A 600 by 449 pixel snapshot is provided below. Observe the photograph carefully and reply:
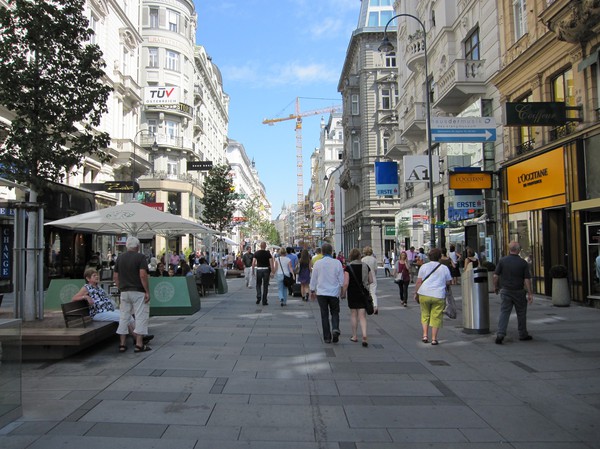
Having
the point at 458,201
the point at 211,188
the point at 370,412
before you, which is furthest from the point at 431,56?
the point at 370,412

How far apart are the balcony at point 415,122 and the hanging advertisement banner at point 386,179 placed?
204cm

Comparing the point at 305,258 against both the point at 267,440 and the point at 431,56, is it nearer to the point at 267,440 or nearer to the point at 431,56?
the point at 267,440

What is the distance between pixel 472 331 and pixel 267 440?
21.7 ft

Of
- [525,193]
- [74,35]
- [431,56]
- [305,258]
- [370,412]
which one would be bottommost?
[370,412]

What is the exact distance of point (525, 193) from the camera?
56.1 feet

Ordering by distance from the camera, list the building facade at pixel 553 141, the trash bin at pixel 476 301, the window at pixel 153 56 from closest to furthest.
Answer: the trash bin at pixel 476 301 → the building facade at pixel 553 141 → the window at pixel 153 56

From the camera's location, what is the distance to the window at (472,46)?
21.9m

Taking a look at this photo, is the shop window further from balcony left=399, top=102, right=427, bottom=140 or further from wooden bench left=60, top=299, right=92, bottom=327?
wooden bench left=60, top=299, right=92, bottom=327

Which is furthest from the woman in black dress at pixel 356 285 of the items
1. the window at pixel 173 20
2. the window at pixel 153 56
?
the window at pixel 173 20

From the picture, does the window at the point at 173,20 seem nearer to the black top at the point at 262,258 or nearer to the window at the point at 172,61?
the window at the point at 172,61

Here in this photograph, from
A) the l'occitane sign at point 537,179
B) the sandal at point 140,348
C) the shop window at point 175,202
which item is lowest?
the sandal at point 140,348

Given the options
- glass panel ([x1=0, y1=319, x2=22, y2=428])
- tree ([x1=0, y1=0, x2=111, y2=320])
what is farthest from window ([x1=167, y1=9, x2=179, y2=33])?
glass panel ([x1=0, y1=319, x2=22, y2=428])

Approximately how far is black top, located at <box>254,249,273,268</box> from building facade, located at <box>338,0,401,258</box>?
36.7m

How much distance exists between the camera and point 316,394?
5.88 metres
